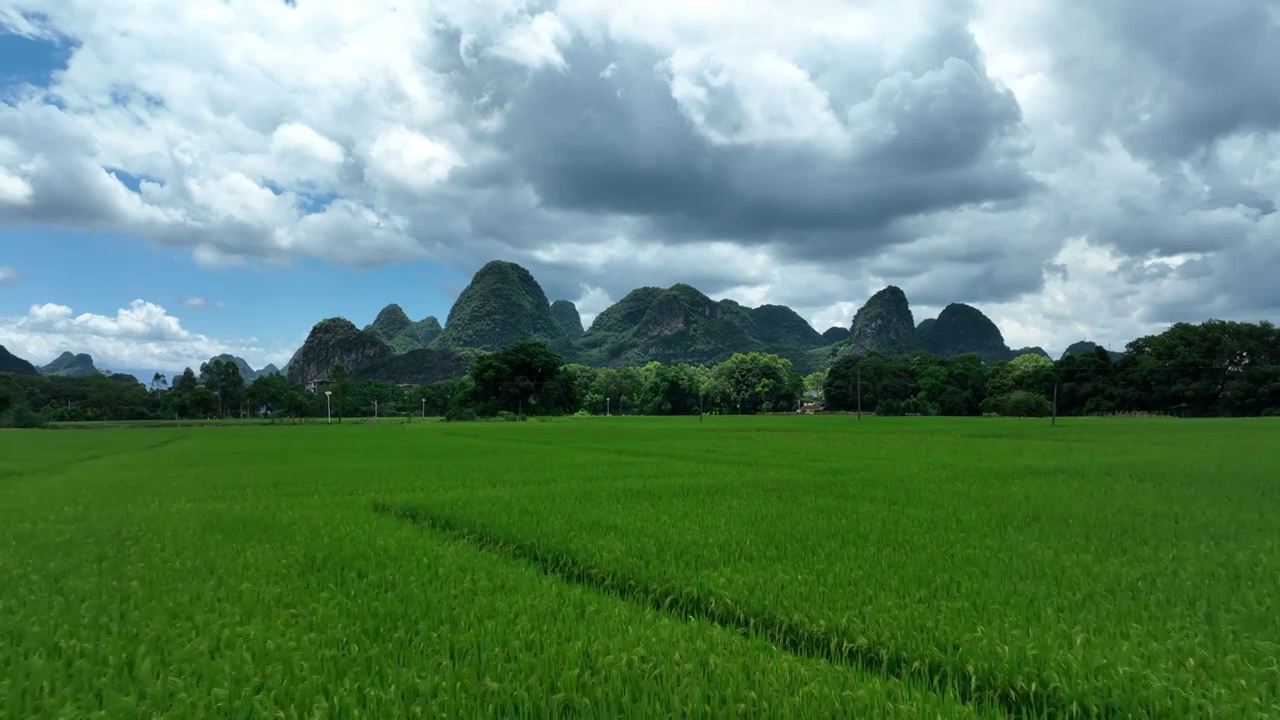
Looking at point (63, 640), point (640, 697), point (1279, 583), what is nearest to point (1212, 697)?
point (640, 697)

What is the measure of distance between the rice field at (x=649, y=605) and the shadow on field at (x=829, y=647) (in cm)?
2

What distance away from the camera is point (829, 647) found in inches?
169

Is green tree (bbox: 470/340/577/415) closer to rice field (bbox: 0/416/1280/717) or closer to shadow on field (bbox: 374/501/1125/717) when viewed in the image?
rice field (bbox: 0/416/1280/717)

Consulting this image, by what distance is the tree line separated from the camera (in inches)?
2628

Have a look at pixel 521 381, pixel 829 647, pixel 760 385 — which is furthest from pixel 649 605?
pixel 760 385

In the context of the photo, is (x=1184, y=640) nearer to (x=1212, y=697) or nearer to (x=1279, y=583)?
(x=1212, y=697)

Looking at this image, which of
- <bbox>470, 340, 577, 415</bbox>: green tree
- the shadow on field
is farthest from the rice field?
<bbox>470, 340, 577, 415</bbox>: green tree

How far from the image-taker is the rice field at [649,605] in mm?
3443

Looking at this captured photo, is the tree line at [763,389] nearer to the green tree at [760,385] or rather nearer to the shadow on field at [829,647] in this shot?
the green tree at [760,385]

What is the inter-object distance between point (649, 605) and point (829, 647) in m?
1.43

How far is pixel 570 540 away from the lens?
7746mm

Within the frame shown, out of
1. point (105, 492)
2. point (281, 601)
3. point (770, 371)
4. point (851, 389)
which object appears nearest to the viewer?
point (281, 601)

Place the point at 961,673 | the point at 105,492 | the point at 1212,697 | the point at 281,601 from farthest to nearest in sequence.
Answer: the point at 105,492, the point at 281,601, the point at 961,673, the point at 1212,697

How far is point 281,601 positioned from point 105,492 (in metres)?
11.2
